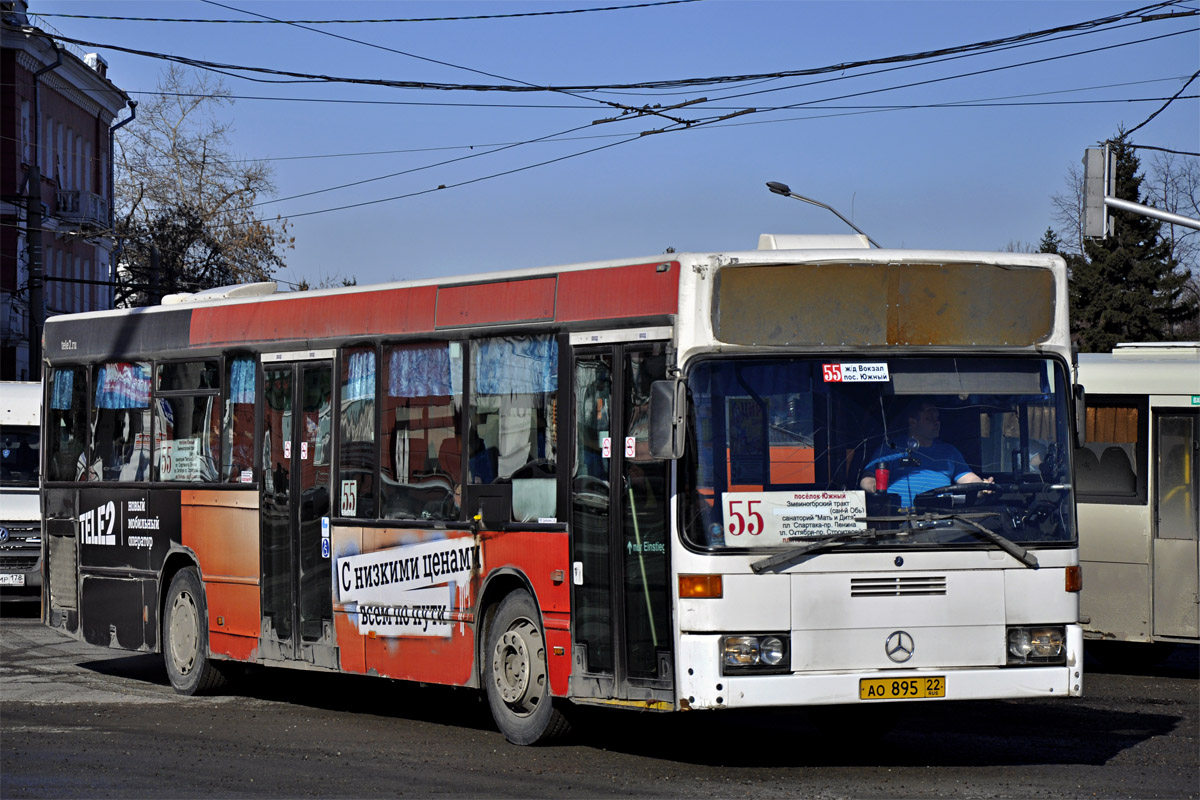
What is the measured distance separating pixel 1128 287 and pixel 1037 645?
203 feet

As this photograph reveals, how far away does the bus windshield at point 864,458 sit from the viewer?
975cm

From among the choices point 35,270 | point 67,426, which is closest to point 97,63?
point 35,270

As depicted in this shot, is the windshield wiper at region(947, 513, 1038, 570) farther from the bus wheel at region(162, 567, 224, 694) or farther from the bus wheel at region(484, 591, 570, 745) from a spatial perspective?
the bus wheel at region(162, 567, 224, 694)

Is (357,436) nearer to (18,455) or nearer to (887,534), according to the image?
(887,534)

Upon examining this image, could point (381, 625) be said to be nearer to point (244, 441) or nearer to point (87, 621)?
point (244, 441)

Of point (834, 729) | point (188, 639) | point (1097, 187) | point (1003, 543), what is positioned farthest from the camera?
point (1097, 187)

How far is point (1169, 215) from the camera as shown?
21.9 m

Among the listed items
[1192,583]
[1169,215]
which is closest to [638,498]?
[1192,583]

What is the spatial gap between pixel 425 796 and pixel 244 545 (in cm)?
520

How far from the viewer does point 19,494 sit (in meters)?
22.0

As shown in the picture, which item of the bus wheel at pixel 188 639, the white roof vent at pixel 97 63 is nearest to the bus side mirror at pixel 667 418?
the bus wheel at pixel 188 639

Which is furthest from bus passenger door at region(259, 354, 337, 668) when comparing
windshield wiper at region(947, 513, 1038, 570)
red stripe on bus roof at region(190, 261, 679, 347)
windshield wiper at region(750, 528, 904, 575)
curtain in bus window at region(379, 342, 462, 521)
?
windshield wiper at region(947, 513, 1038, 570)

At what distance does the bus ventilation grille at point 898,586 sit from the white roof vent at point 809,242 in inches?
77.1

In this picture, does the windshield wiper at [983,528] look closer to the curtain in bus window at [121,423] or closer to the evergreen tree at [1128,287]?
the curtain in bus window at [121,423]
